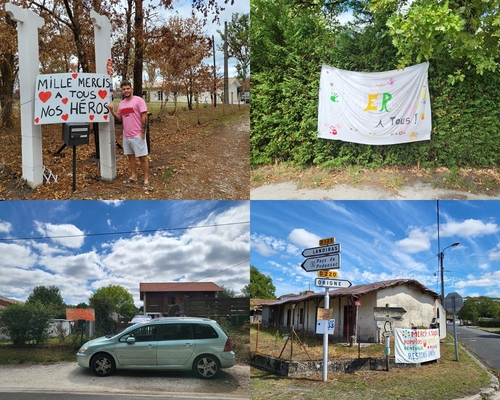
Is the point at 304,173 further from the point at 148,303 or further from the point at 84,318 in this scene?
the point at 84,318

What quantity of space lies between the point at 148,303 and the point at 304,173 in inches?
136

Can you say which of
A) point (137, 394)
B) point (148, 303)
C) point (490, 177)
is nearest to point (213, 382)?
point (137, 394)

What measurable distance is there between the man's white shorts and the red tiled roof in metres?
1.85

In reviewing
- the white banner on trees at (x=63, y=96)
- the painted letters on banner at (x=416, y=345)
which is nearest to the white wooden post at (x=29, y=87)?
the white banner on trees at (x=63, y=96)

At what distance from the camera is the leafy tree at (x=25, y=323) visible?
21.2 ft

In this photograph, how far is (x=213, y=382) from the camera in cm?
582

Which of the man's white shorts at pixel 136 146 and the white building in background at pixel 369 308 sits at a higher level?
the man's white shorts at pixel 136 146

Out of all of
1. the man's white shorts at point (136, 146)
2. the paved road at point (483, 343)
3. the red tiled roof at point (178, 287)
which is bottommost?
the paved road at point (483, 343)

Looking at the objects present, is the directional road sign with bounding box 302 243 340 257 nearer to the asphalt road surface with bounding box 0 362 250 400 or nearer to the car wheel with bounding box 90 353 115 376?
the asphalt road surface with bounding box 0 362 250 400

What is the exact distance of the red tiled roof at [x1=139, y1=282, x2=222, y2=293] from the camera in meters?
6.20

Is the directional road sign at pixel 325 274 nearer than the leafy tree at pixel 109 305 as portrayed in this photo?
Yes

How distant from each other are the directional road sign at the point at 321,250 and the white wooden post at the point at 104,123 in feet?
9.85

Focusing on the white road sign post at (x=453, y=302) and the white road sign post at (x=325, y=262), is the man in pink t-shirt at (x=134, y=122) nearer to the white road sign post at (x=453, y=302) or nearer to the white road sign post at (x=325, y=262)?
the white road sign post at (x=325, y=262)

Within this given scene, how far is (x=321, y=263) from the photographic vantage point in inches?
234
